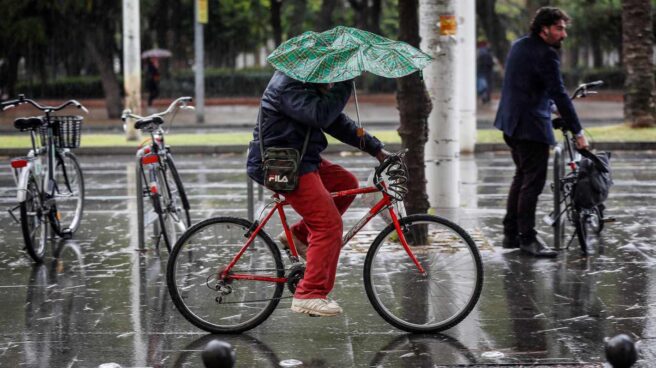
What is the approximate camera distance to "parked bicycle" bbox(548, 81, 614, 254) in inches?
359

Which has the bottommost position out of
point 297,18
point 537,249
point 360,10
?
point 537,249

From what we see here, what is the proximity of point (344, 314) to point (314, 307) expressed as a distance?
0.63 metres

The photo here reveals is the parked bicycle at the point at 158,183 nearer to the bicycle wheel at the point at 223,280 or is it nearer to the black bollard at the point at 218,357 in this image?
the bicycle wheel at the point at 223,280

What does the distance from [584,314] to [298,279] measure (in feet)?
5.87

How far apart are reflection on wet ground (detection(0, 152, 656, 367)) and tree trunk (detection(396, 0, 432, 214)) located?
0.65m

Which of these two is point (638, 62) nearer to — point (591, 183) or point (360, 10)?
point (591, 183)

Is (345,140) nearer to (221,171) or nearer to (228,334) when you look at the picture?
(228,334)

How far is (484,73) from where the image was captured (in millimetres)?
34719

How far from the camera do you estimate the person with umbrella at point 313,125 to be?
6219 mm

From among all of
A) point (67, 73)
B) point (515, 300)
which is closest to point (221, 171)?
point (515, 300)

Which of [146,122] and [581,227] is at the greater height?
[146,122]

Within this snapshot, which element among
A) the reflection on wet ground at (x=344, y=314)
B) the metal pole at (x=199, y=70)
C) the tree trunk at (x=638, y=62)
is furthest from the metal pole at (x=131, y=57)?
the reflection on wet ground at (x=344, y=314)

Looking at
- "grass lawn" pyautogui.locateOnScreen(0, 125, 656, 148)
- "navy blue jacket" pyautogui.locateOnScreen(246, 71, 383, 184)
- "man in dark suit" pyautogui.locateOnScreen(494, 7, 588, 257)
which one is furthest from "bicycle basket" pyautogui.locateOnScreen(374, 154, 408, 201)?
"grass lawn" pyautogui.locateOnScreen(0, 125, 656, 148)

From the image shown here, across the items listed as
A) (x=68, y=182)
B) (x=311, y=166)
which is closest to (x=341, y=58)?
(x=311, y=166)
